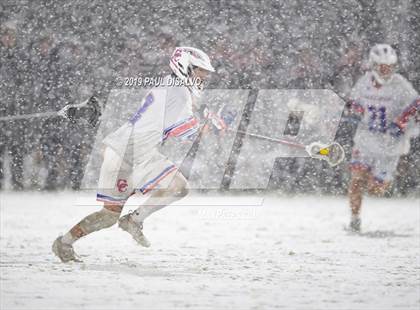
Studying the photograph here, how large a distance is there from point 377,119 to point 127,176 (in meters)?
4.19

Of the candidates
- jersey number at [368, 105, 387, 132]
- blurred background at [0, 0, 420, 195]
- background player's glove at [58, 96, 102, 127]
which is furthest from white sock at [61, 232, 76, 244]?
blurred background at [0, 0, 420, 195]

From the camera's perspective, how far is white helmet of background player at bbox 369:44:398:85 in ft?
33.4

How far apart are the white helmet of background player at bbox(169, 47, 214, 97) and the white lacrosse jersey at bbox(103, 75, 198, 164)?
0.11m

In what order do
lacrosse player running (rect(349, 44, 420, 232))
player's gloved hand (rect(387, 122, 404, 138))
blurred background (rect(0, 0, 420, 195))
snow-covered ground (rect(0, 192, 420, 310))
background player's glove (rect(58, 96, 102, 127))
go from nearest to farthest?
1. snow-covered ground (rect(0, 192, 420, 310))
2. background player's glove (rect(58, 96, 102, 127))
3. lacrosse player running (rect(349, 44, 420, 232))
4. player's gloved hand (rect(387, 122, 404, 138))
5. blurred background (rect(0, 0, 420, 195))

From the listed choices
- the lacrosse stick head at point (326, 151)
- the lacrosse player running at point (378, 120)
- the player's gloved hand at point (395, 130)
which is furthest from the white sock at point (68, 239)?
the player's gloved hand at point (395, 130)

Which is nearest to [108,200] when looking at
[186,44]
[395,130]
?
[395,130]

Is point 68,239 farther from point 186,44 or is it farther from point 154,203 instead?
point 186,44

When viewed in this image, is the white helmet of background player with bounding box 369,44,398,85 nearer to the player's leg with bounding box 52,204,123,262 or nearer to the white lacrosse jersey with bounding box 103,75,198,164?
the white lacrosse jersey with bounding box 103,75,198,164

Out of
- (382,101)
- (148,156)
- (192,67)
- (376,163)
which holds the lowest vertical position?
(148,156)

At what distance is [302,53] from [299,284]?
6774 mm

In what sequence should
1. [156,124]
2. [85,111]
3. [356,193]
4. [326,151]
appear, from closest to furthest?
[156,124] → [85,111] → [326,151] → [356,193]

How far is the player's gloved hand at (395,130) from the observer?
34.5ft

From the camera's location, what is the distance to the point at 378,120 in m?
10.4

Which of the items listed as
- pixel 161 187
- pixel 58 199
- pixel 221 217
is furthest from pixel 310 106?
pixel 161 187
